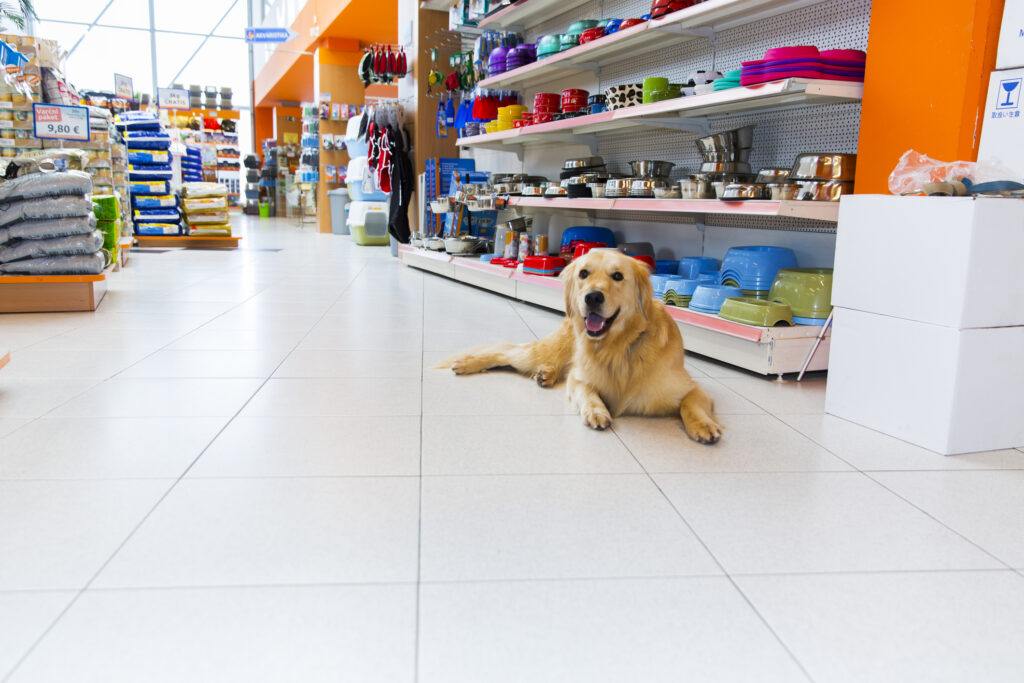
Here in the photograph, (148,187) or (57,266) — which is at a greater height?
(148,187)

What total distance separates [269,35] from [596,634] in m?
14.8

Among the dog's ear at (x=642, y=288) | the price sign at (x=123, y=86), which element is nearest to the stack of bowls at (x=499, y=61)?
the dog's ear at (x=642, y=288)

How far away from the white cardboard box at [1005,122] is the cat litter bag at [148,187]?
9.84 meters

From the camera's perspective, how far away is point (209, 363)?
3.25 meters

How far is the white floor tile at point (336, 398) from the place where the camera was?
258cm

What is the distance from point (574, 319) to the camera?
2.68 metres

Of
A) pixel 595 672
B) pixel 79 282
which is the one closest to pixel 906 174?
pixel 595 672

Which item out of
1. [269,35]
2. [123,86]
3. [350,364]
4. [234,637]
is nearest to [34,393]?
[350,364]

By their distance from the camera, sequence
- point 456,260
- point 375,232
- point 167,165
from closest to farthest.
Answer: point 456,260, point 167,165, point 375,232

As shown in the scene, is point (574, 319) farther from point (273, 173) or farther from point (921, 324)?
point (273, 173)

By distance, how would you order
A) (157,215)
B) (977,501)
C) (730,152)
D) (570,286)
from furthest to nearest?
(157,215)
(730,152)
(570,286)
(977,501)

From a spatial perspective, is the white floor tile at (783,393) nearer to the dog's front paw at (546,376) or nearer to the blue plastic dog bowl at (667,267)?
the dog's front paw at (546,376)

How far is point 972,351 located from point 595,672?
1738mm

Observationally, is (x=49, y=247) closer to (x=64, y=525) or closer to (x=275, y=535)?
(x=64, y=525)
